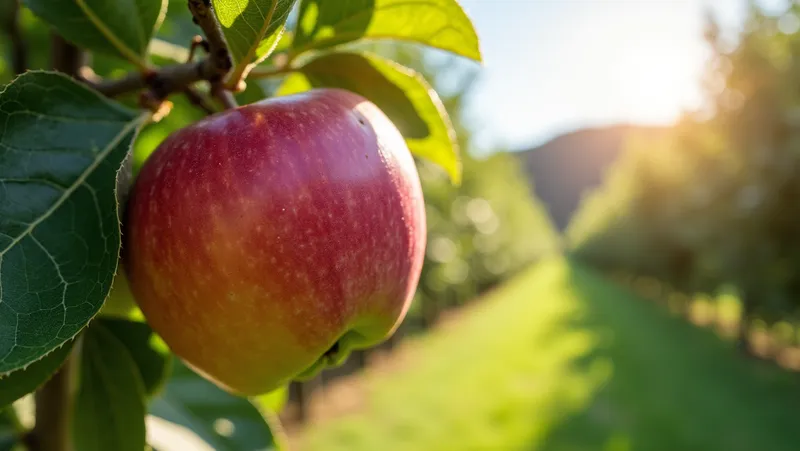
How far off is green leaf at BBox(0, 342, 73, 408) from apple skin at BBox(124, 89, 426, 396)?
0.12 meters

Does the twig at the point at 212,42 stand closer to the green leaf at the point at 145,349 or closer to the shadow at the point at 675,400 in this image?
the green leaf at the point at 145,349

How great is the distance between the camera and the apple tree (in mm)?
644

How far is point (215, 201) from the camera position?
67 centimetres

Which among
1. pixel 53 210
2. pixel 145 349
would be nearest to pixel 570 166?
pixel 145 349

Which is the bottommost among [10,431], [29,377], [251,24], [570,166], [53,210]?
[570,166]

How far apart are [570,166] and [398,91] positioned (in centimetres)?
10009

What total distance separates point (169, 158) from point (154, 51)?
1.71 ft

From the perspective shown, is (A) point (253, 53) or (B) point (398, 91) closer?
(A) point (253, 53)

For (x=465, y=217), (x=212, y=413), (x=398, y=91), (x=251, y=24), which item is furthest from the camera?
(x=465, y=217)

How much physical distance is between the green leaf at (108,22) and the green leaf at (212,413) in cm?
77

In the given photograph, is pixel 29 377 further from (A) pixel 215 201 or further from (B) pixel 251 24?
(B) pixel 251 24

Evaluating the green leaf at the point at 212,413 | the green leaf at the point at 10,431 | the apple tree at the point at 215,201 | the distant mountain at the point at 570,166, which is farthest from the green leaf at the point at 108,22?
the distant mountain at the point at 570,166

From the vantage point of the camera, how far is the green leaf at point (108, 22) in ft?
2.65

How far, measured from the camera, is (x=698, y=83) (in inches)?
544
